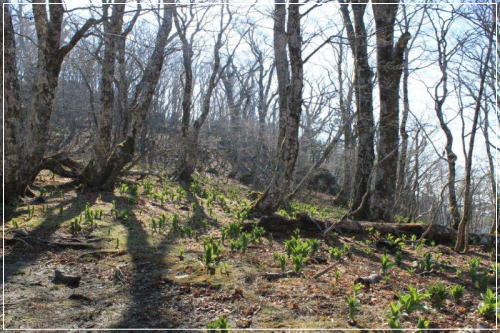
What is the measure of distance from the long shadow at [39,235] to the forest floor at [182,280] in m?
0.02

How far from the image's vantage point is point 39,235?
5926mm

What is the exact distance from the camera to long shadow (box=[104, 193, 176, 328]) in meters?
3.47

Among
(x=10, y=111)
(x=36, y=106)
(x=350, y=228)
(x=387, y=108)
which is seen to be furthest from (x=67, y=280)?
(x=387, y=108)

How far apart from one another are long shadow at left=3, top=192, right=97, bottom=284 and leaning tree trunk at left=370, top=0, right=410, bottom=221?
639cm

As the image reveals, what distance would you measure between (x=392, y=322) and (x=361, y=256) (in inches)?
118

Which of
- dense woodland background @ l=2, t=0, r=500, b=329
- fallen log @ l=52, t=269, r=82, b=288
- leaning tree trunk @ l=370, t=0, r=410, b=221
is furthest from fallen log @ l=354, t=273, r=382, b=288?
leaning tree trunk @ l=370, t=0, r=410, b=221

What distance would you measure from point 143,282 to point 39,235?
245cm

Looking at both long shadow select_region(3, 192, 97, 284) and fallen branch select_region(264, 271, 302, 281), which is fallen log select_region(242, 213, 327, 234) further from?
long shadow select_region(3, 192, 97, 284)

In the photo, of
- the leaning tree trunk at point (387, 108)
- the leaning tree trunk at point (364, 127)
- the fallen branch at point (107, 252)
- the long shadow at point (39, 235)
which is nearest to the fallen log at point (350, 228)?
the leaning tree trunk at point (387, 108)

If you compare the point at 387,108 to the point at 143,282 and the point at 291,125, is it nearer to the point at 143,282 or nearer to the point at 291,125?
the point at 291,125

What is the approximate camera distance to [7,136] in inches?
279

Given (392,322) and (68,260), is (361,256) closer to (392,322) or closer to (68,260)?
(392,322)

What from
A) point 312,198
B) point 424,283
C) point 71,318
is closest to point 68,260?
point 71,318

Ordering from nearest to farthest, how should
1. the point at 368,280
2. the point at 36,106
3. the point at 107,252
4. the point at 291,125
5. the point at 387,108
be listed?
the point at 368,280
the point at 107,252
the point at 36,106
the point at 291,125
the point at 387,108
